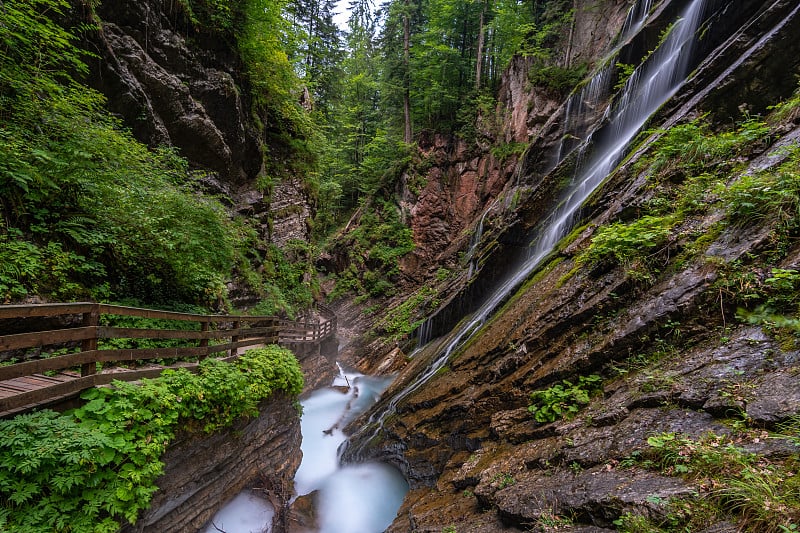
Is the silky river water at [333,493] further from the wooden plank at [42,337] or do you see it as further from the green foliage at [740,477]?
the green foliage at [740,477]

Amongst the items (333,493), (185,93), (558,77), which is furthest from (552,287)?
(558,77)

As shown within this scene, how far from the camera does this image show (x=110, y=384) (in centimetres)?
393

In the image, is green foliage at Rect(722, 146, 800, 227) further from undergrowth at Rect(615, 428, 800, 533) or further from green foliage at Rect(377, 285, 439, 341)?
green foliage at Rect(377, 285, 439, 341)

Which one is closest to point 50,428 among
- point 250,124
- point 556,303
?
point 556,303

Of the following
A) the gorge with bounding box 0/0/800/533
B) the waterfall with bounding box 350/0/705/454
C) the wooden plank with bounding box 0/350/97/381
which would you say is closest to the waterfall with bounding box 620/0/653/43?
the gorge with bounding box 0/0/800/533

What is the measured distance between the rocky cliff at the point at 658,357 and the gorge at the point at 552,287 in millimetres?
30

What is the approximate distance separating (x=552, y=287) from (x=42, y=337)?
7639 millimetres

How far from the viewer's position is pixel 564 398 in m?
5.07

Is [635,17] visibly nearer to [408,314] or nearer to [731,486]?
[408,314]

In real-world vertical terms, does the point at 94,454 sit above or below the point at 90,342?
below

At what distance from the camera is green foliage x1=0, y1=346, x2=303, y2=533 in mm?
2738

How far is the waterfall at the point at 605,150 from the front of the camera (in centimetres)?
917

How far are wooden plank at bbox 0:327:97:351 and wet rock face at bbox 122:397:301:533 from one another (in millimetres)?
1932

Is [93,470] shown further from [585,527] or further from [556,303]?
[556,303]
